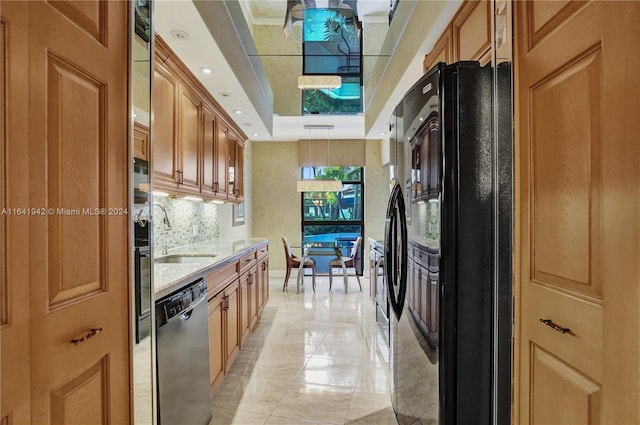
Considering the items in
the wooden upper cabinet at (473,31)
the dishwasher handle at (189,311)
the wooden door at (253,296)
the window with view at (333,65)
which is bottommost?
the wooden door at (253,296)

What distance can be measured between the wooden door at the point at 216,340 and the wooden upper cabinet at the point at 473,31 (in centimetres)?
209

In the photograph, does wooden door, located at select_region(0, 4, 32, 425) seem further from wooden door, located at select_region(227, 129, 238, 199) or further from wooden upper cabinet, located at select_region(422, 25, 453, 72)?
wooden door, located at select_region(227, 129, 238, 199)

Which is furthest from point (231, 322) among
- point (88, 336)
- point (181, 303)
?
point (88, 336)

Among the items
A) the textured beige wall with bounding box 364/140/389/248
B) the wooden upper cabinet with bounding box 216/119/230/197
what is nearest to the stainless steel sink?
the wooden upper cabinet with bounding box 216/119/230/197

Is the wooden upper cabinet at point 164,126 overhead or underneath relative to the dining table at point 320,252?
overhead

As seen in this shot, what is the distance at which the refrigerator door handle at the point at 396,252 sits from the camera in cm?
192

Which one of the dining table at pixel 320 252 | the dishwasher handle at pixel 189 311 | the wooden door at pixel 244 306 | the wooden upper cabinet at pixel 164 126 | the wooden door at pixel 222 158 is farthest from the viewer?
the dining table at pixel 320 252

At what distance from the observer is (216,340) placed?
239 centimetres

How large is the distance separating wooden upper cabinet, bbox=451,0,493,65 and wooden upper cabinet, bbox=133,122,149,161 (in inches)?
61.8

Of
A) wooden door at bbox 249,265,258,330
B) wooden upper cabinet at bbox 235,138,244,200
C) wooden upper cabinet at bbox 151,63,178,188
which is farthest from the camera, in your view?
wooden upper cabinet at bbox 235,138,244,200

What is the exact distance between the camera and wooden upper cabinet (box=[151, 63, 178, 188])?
7.93 ft

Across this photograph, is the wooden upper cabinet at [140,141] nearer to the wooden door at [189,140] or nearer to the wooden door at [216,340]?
the wooden door at [216,340]

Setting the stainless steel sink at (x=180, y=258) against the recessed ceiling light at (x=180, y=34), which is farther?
the stainless steel sink at (x=180, y=258)

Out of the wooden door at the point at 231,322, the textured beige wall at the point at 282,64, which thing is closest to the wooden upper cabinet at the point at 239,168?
the textured beige wall at the point at 282,64
